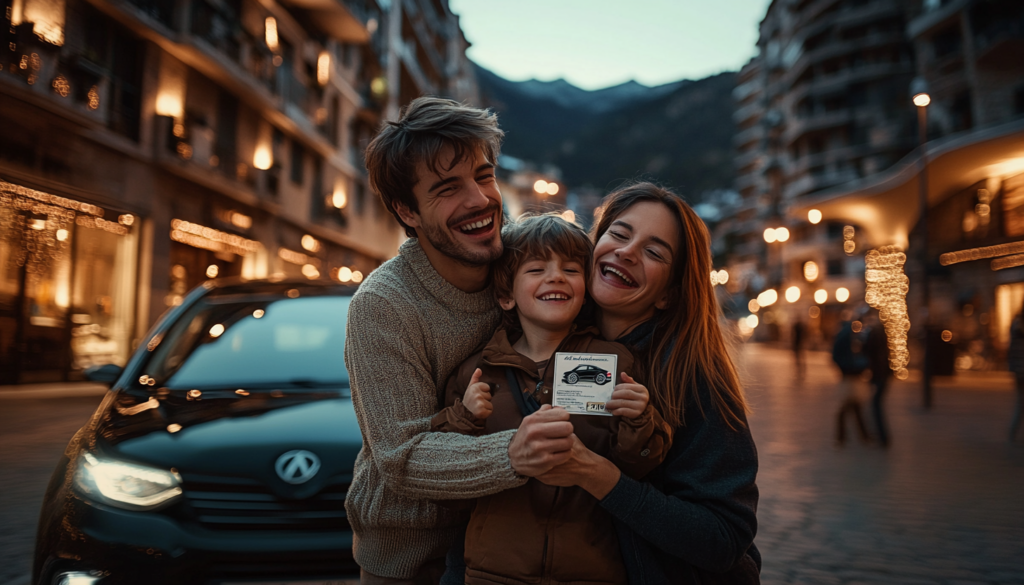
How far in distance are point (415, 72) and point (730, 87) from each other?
164056 millimetres

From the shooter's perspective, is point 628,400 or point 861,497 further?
point 861,497

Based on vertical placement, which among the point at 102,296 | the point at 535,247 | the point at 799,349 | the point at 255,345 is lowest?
the point at 799,349

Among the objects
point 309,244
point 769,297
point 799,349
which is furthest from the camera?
point 769,297

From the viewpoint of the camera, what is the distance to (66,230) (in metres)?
15.4

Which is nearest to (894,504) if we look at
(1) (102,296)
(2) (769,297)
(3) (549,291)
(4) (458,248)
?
(3) (549,291)

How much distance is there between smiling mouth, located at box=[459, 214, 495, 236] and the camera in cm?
221

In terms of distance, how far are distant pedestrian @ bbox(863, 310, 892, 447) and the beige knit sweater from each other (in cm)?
958

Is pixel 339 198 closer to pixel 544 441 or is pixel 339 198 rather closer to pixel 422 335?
pixel 422 335

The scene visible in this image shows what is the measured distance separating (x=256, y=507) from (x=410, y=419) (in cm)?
121

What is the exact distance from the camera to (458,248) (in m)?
2.20

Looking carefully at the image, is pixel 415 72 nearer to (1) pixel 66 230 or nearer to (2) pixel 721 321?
(1) pixel 66 230

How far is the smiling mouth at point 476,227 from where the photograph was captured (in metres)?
2.21

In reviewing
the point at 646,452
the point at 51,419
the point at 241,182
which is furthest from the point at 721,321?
the point at 241,182

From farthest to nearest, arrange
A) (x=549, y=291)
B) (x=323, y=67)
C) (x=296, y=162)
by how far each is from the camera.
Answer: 1. (x=323, y=67)
2. (x=296, y=162)
3. (x=549, y=291)
